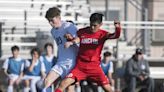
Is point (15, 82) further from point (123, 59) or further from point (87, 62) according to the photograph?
point (87, 62)

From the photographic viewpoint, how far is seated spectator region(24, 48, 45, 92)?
17.8 meters

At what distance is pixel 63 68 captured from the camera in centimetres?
1313

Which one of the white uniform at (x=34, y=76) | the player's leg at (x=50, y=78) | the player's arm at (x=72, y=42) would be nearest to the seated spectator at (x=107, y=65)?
the white uniform at (x=34, y=76)

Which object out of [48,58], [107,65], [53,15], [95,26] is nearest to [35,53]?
[48,58]

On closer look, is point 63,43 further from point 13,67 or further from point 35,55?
point 13,67

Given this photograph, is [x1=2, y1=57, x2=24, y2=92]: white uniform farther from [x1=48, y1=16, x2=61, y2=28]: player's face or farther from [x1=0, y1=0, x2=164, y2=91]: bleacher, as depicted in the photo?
[x1=48, y1=16, x2=61, y2=28]: player's face

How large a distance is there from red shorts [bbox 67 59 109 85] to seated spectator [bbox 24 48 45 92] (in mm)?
4897

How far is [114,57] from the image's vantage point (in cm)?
2017

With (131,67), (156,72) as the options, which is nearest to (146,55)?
(156,72)

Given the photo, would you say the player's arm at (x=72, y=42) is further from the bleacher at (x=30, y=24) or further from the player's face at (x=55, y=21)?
the bleacher at (x=30, y=24)

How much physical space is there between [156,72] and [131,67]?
171 centimetres

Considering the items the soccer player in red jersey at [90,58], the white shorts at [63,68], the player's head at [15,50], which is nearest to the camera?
the soccer player in red jersey at [90,58]

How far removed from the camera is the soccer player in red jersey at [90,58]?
502 inches

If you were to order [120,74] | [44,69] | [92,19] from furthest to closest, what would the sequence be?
1. [120,74]
2. [44,69]
3. [92,19]
